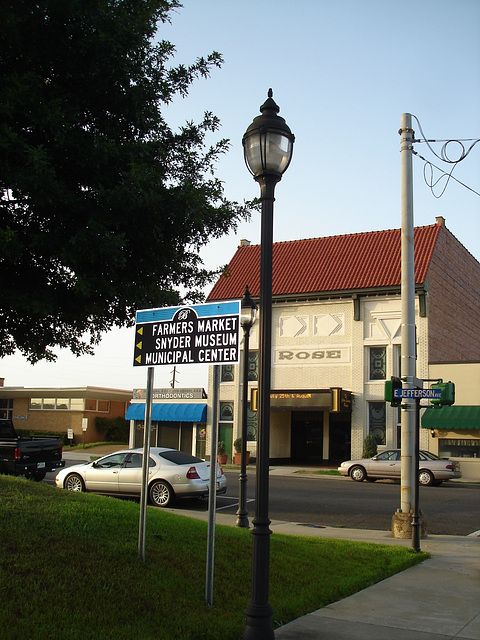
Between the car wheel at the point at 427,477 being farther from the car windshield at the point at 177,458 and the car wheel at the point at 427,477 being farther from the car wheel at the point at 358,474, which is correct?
the car windshield at the point at 177,458

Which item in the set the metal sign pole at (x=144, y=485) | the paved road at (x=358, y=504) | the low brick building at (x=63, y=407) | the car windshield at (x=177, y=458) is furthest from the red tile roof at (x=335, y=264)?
the metal sign pole at (x=144, y=485)

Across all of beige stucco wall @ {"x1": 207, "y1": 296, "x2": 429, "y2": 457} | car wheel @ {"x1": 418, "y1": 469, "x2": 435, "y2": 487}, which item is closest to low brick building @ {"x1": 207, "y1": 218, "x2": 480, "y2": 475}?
beige stucco wall @ {"x1": 207, "y1": 296, "x2": 429, "y2": 457}

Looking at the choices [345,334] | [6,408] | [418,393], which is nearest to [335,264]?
[345,334]

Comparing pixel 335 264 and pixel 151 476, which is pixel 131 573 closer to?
pixel 151 476

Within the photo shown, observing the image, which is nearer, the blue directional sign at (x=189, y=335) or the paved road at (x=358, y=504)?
the blue directional sign at (x=189, y=335)

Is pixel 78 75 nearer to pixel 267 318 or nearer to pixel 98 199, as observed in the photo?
pixel 98 199

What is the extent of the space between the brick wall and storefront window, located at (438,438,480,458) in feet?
12.5

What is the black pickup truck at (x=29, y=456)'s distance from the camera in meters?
19.4

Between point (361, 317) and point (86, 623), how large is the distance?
29.3 meters

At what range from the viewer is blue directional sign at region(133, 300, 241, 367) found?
266 inches

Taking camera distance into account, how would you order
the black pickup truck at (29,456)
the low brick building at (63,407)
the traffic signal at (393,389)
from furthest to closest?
the low brick building at (63,407)
the black pickup truck at (29,456)
the traffic signal at (393,389)

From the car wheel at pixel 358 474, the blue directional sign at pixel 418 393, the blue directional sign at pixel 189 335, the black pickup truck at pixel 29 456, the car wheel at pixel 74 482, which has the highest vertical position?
the blue directional sign at pixel 189 335

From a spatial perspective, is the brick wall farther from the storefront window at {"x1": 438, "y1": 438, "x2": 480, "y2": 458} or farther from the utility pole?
the utility pole

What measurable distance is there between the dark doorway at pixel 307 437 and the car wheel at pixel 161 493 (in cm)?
1997
